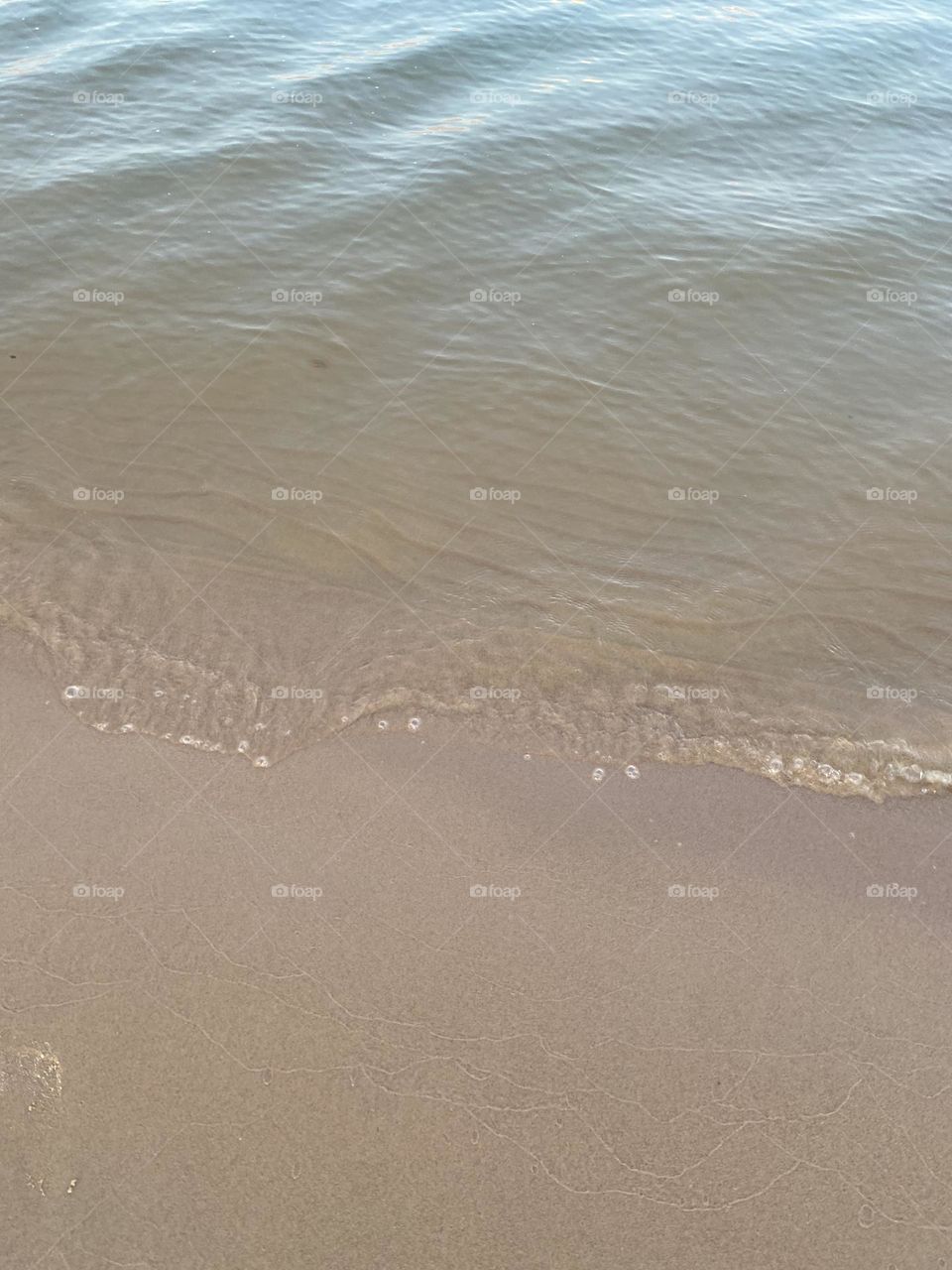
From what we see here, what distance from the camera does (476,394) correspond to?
1000cm

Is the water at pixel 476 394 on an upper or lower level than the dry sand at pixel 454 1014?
upper

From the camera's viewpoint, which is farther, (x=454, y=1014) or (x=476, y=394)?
(x=476, y=394)

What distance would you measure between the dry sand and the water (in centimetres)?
50

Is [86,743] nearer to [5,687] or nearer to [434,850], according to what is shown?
[5,687]

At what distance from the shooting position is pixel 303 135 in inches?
552

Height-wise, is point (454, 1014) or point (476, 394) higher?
point (476, 394)

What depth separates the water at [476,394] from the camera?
7270 millimetres

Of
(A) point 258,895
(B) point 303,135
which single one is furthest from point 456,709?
(B) point 303,135

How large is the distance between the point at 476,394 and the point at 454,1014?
6701 millimetres

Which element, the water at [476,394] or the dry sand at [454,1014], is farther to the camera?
the water at [476,394]

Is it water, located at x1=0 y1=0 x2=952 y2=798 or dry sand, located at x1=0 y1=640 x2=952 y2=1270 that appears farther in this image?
water, located at x1=0 y1=0 x2=952 y2=798

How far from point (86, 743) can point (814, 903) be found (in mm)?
5190

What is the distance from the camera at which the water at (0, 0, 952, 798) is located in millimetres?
7270

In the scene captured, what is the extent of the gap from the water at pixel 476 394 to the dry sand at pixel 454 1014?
50cm
